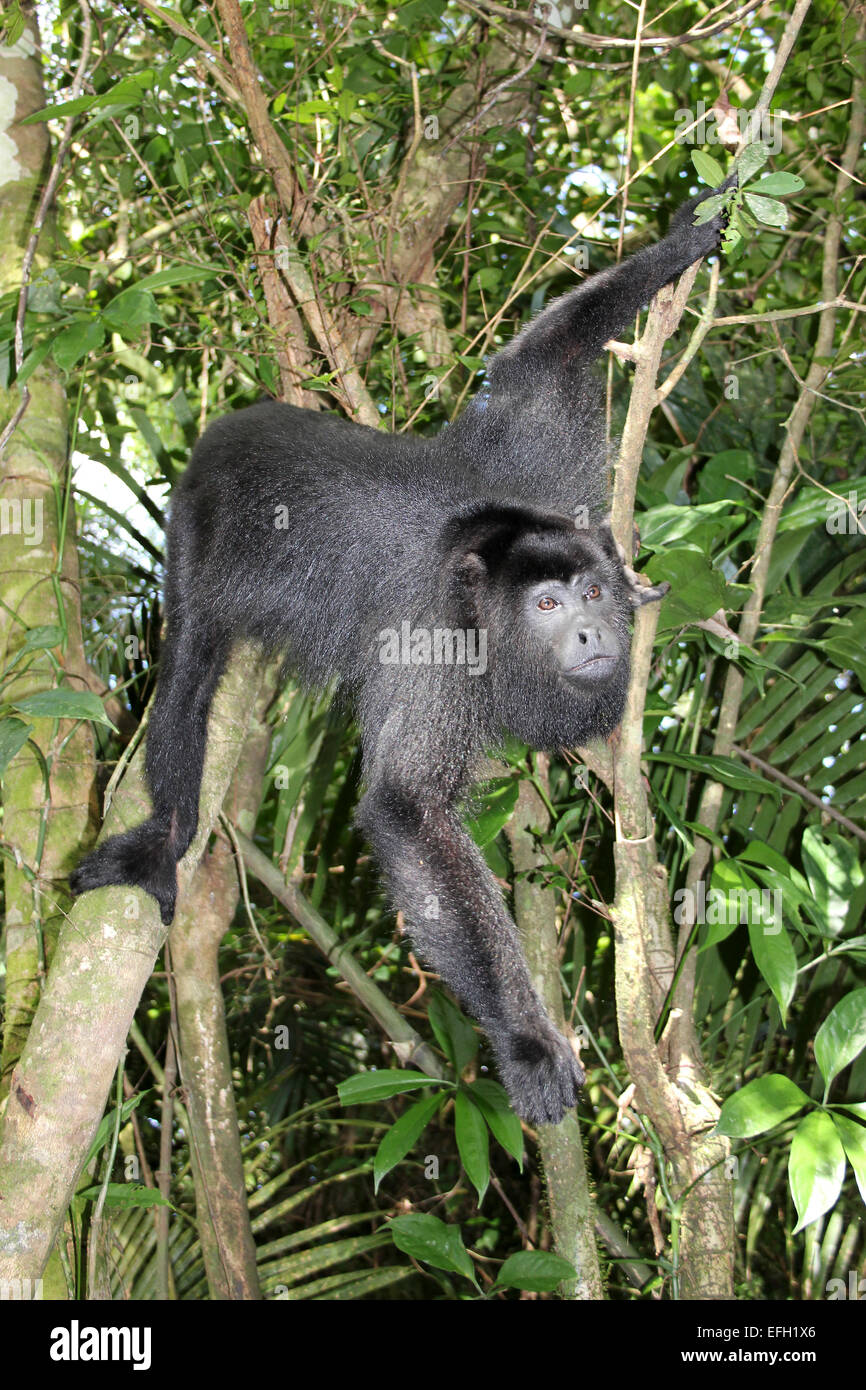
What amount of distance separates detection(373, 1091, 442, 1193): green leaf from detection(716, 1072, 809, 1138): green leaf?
0.72m

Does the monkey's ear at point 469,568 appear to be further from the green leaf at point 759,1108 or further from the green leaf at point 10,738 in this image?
the green leaf at point 759,1108

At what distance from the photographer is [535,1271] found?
246cm

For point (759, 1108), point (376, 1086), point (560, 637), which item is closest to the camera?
point (759, 1108)

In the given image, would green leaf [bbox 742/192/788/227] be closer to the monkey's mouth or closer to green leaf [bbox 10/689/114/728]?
the monkey's mouth

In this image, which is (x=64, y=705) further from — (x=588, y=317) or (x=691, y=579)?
(x=588, y=317)

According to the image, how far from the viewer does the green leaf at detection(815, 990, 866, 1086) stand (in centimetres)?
211

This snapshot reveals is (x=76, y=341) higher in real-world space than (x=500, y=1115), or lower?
higher

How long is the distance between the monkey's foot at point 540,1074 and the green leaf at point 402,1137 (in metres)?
0.24

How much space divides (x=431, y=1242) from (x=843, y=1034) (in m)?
1.03

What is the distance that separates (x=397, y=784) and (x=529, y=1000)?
0.69m

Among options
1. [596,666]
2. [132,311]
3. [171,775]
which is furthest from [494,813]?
[132,311]

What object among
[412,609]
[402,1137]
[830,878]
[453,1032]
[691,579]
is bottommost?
[402,1137]

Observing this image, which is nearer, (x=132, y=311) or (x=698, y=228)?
(x=132, y=311)
